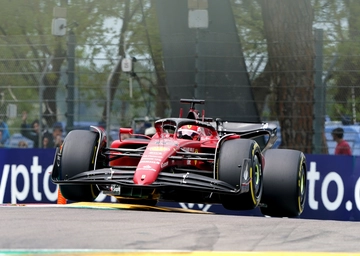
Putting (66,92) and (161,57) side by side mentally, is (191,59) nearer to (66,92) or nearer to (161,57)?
(161,57)

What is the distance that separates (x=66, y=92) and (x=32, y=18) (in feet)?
22.7

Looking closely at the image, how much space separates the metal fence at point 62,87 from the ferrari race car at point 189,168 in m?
3.15

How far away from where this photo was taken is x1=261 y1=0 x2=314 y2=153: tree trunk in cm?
1210

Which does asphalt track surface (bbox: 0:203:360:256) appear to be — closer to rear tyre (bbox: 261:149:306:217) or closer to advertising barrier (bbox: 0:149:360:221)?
rear tyre (bbox: 261:149:306:217)

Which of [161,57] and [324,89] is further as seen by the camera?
[161,57]

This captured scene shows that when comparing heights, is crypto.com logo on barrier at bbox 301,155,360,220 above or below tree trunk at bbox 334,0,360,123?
below

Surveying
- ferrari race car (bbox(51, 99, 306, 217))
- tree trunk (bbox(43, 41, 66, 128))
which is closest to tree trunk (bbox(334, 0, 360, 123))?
ferrari race car (bbox(51, 99, 306, 217))

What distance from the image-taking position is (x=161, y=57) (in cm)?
1277

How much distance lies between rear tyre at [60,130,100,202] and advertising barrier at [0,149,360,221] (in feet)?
9.45

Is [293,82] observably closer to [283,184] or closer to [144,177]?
[283,184]

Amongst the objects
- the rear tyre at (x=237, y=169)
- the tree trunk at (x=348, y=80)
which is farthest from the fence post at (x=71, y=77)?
the rear tyre at (x=237, y=169)

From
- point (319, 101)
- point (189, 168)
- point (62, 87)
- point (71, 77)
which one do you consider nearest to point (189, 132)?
point (189, 168)

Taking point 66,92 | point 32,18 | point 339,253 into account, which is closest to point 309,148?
point 66,92

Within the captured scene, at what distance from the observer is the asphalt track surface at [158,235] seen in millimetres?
4762
